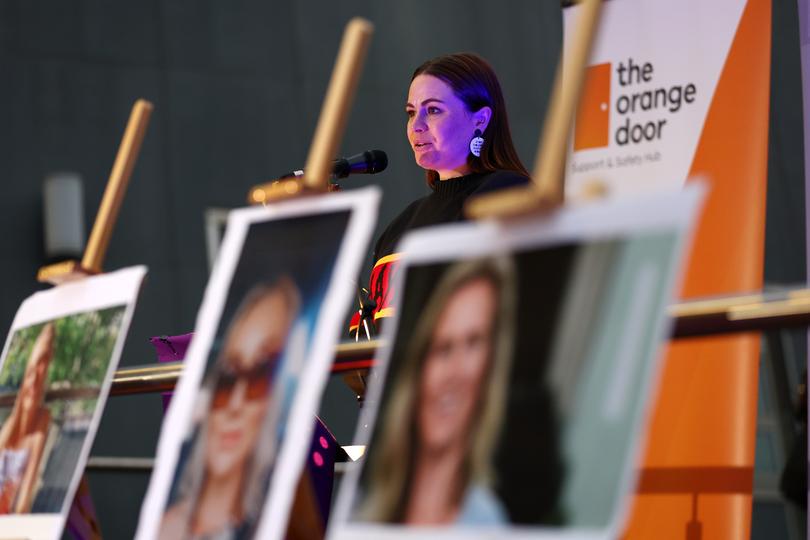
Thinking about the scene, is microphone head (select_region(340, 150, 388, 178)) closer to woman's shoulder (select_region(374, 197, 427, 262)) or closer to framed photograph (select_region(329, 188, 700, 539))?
woman's shoulder (select_region(374, 197, 427, 262))

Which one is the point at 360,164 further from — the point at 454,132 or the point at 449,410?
the point at 449,410

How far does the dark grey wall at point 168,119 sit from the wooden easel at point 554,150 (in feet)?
17.4

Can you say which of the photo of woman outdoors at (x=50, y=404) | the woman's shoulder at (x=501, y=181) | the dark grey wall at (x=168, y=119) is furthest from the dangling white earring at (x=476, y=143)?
the dark grey wall at (x=168, y=119)

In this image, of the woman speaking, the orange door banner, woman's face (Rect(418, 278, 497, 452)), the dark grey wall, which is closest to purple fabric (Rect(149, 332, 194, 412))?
the woman speaking

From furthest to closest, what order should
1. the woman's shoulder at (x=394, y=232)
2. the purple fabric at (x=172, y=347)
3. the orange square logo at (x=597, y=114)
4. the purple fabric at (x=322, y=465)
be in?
the orange square logo at (x=597, y=114)
the woman's shoulder at (x=394, y=232)
the purple fabric at (x=172, y=347)
the purple fabric at (x=322, y=465)

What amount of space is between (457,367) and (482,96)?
1555 millimetres

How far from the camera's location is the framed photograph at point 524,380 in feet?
2.30

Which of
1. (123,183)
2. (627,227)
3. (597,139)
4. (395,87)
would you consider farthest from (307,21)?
(627,227)

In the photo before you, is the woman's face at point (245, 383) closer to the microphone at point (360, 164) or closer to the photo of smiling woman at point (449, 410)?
the photo of smiling woman at point (449, 410)

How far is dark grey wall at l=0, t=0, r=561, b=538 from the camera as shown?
5.86 m

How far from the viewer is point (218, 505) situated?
912 mm

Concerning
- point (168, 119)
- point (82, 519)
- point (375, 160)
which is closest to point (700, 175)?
point (375, 160)

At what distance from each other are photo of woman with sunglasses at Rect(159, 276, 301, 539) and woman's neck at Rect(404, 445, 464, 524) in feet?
0.51

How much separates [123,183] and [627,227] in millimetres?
658
